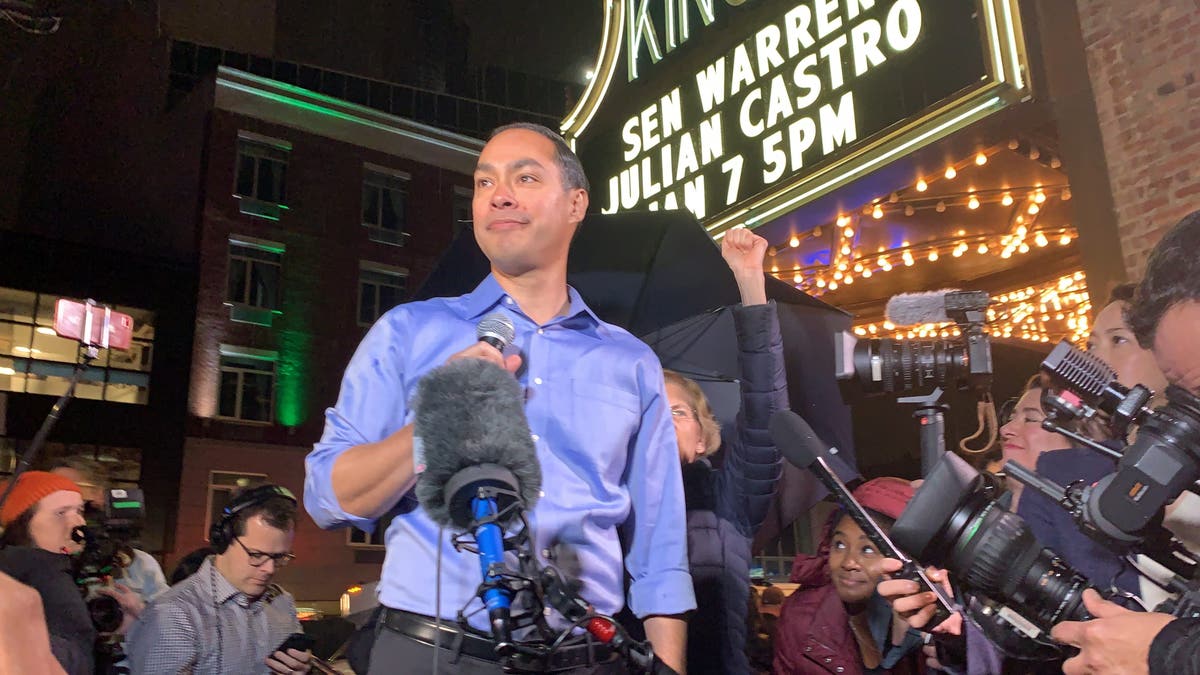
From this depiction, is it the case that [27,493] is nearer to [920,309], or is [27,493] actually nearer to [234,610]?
[234,610]

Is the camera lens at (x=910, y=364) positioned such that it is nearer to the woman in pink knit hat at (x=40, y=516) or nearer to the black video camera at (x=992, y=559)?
the black video camera at (x=992, y=559)

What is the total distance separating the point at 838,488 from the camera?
2117 millimetres

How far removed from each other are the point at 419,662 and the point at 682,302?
10.6 ft

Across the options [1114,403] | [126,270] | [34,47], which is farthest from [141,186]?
[1114,403]

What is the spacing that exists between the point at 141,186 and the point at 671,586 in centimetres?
2362

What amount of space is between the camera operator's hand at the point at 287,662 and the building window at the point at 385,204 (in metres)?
20.5

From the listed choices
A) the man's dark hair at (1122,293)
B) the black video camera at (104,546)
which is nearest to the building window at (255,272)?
the black video camera at (104,546)

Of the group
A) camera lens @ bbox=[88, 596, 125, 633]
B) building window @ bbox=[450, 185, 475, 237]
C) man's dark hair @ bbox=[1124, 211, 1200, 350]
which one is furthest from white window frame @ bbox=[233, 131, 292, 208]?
man's dark hair @ bbox=[1124, 211, 1200, 350]

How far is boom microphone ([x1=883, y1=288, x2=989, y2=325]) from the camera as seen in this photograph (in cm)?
229

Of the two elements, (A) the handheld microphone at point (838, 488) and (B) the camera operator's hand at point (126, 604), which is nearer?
(A) the handheld microphone at point (838, 488)

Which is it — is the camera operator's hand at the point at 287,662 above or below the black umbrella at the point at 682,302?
below

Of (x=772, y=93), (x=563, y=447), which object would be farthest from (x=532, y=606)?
(x=772, y=93)

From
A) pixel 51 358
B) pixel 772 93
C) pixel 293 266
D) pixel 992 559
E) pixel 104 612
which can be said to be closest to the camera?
pixel 992 559

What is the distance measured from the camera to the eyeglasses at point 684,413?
348 centimetres
